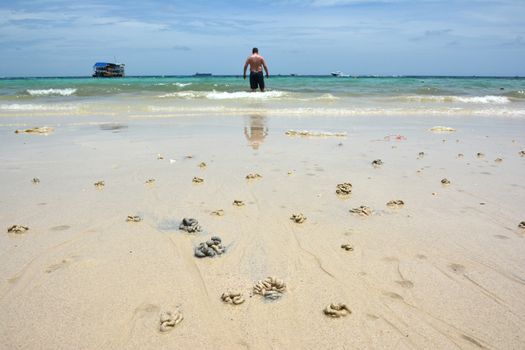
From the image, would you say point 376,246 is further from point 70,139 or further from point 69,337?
point 70,139

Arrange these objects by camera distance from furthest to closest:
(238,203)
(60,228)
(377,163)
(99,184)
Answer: (377,163), (99,184), (238,203), (60,228)

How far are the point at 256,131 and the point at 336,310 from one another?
22.4 feet

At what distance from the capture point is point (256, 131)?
8.95m

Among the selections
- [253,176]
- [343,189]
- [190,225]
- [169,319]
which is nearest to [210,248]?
[190,225]

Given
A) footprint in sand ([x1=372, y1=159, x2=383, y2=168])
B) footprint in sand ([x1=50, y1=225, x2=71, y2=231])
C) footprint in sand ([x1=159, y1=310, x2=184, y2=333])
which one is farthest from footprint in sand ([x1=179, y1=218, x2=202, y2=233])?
footprint in sand ([x1=372, y1=159, x2=383, y2=168])

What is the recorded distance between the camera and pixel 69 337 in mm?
2174

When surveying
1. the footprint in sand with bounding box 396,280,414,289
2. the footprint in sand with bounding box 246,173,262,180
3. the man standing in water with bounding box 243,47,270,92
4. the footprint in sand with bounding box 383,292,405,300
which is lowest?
the footprint in sand with bounding box 383,292,405,300

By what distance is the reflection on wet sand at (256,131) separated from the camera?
302 inches

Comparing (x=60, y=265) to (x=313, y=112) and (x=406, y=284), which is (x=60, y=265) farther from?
(x=313, y=112)

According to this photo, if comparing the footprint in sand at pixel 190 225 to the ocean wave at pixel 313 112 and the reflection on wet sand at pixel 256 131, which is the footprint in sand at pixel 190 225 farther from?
the ocean wave at pixel 313 112

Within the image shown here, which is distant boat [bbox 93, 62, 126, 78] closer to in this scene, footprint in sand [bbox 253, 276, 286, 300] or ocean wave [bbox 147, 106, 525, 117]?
ocean wave [bbox 147, 106, 525, 117]

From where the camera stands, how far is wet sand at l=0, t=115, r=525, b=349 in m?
2.25

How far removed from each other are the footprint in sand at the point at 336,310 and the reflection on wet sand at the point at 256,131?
4858mm

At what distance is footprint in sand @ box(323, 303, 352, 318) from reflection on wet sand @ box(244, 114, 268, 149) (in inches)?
191
